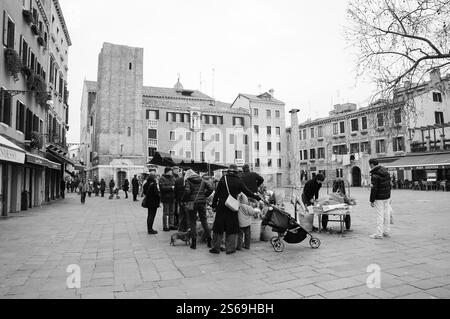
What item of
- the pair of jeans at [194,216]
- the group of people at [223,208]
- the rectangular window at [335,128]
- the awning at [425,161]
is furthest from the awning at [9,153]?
the rectangular window at [335,128]

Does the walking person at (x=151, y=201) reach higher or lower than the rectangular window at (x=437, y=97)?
lower

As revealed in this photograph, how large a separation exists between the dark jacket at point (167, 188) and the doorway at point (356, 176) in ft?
125

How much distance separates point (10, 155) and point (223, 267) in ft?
28.8

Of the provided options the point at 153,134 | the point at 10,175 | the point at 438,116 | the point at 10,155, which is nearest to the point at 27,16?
the point at 10,175

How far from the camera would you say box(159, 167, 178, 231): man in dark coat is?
9.12 m

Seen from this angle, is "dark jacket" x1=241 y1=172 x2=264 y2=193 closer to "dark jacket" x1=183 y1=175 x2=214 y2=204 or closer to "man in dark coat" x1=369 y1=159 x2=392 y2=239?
"dark jacket" x1=183 y1=175 x2=214 y2=204

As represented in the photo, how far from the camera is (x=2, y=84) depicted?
40.7 ft

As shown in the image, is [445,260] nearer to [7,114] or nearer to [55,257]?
[55,257]

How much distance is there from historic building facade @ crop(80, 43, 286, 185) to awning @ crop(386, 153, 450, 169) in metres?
21.5

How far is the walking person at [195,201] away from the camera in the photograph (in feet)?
22.7

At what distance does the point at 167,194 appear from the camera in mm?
9133

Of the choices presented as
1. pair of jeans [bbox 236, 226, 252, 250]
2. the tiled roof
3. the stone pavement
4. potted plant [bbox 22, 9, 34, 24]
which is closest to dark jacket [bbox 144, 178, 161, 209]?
the stone pavement

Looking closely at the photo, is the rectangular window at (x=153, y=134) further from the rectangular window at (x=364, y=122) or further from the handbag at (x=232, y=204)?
the handbag at (x=232, y=204)
